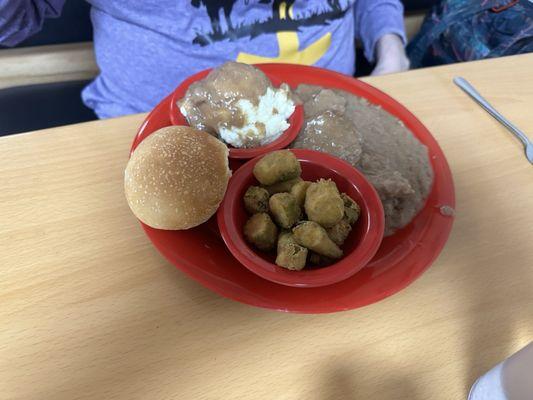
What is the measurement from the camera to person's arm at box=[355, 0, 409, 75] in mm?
1320

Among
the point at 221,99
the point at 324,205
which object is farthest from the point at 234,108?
the point at 324,205

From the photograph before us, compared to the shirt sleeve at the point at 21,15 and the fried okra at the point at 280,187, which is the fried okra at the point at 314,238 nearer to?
the fried okra at the point at 280,187

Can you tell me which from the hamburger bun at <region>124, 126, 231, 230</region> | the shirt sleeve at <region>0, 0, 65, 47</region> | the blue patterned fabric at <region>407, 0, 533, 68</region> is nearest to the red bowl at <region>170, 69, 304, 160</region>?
the hamburger bun at <region>124, 126, 231, 230</region>

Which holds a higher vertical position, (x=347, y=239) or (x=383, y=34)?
(x=383, y=34)

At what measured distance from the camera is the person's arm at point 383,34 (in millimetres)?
1320

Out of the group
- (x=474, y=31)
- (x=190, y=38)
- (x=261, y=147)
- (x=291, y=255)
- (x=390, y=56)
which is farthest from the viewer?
(x=474, y=31)

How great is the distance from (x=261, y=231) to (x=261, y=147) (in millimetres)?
252

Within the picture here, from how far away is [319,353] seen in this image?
653mm

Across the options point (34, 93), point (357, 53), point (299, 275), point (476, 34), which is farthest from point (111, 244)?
point (476, 34)

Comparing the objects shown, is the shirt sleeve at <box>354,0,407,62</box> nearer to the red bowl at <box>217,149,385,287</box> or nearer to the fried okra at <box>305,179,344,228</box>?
the red bowl at <box>217,149,385,287</box>

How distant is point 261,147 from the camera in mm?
875

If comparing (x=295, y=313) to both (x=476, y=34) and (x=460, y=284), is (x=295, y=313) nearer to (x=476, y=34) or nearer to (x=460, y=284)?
(x=460, y=284)

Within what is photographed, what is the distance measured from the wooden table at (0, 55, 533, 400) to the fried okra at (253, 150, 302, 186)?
0.22 m

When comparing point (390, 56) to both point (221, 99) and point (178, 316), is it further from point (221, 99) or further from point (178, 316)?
point (178, 316)
